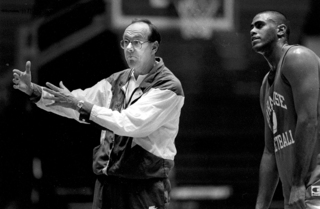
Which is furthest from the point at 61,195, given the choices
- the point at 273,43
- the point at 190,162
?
the point at 273,43

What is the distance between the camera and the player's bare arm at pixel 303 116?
2.61m

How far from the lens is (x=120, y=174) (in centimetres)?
311

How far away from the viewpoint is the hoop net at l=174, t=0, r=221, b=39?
4.50 metres

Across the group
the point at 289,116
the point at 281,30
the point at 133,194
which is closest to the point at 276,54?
the point at 281,30

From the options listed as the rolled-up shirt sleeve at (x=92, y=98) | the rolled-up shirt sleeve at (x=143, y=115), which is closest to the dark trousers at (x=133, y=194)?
the rolled-up shirt sleeve at (x=143, y=115)

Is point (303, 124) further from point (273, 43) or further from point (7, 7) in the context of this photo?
point (7, 7)

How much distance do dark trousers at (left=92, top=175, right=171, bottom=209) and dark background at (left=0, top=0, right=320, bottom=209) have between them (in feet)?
3.39

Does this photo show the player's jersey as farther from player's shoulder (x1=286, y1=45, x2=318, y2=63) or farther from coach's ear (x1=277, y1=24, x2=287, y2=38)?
coach's ear (x1=277, y1=24, x2=287, y2=38)

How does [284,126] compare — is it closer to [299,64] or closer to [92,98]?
[299,64]

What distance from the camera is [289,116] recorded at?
278cm

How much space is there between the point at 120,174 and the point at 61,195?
49.2 inches

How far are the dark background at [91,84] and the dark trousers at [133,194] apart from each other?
1.03m

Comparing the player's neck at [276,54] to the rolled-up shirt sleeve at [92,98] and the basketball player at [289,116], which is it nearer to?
the basketball player at [289,116]

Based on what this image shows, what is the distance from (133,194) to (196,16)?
194 centimetres
